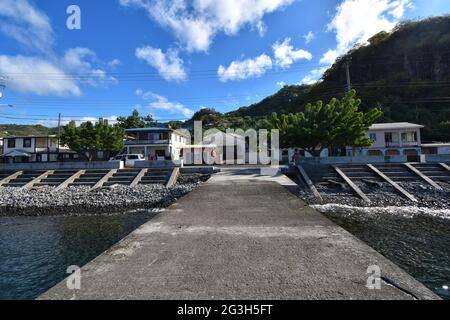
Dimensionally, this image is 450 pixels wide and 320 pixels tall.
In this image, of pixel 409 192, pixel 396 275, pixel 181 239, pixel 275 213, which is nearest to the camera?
pixel 396 275

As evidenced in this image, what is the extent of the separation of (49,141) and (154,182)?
29899mm

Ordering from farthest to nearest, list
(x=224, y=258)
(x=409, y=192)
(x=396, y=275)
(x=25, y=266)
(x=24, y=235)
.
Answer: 1. (x=409, y=192)
2. (x=24, y=235)
3. (x=25, y=266)
4. (x=224, y=258)
5. (x=396, y=275)

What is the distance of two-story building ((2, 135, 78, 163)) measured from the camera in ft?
119

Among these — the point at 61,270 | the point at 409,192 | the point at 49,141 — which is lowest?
the point at 61,270

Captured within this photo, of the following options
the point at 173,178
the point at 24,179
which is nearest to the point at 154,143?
the point at 24,179

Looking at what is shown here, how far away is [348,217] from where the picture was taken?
10.7 m

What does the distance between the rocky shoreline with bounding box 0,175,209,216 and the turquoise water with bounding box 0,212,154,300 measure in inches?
42.5

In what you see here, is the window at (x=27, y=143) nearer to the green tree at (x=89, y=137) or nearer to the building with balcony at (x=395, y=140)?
the green tree at (x=89, y=137)

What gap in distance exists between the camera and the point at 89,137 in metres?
27.5

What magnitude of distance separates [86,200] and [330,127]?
60.7 feet

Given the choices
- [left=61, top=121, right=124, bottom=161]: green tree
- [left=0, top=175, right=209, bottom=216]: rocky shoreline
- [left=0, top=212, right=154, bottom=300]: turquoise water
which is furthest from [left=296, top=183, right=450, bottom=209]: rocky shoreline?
[left=61, top=121, right=124, bottom=161]: green tree

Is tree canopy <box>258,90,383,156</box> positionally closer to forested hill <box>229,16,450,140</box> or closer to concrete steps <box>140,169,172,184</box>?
concrete steps <box>140,169,172,184</box>

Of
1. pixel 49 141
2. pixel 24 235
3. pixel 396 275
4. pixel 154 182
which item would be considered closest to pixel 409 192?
pixel 396 275

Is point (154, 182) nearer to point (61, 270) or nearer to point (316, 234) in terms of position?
point (61, 270)
